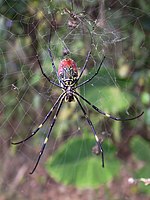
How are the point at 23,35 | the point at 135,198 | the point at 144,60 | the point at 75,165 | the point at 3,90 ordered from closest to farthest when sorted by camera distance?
1. the point at 23,35
2. the point at 3,90
3. the point at 144,60
4. the point at 75,165
5. the point at 135,198

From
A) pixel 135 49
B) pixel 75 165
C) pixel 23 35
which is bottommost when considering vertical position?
pixel 75 165

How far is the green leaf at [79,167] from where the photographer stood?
284 cm

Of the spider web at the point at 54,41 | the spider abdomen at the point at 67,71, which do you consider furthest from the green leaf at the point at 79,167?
the spider abdomen at the point at 67,71

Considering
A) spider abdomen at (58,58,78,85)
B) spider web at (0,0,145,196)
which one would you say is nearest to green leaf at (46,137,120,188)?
spider web at (0,0,145,196)

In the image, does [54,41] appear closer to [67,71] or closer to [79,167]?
[67,71]

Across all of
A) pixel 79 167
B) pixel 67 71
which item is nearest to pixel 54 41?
pixel 67 71

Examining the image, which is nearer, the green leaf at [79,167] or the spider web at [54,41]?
the spider web at [54,41]

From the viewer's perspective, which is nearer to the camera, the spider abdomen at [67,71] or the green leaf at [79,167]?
the spider abdomen at [67,71]

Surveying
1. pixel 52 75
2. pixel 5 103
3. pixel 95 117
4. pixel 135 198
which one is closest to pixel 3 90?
pixel 5 103

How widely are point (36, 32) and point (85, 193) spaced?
7.66ft

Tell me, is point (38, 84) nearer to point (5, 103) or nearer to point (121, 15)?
point (5, 103)

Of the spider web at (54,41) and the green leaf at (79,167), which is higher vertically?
the spider web at (54,41)

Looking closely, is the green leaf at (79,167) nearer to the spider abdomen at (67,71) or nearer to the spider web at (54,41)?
the spider web at (54,41)

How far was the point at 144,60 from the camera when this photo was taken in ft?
7.97
